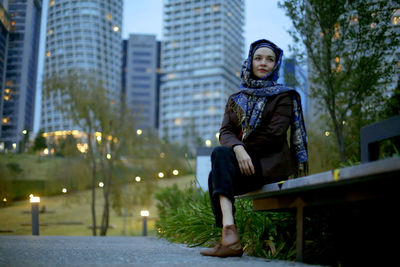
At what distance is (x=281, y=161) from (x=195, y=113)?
8153cm

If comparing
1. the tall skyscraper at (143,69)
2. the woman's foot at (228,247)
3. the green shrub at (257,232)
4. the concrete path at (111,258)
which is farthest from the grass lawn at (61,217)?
the tall skyscraper at (143,69)

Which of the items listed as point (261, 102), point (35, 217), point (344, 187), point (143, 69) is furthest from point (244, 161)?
point (143, 69)

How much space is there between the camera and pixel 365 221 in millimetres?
1654

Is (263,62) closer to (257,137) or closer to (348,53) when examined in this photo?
(257,137)

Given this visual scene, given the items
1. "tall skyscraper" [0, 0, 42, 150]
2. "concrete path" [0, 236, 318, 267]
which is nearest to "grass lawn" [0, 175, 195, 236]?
"tall skyscraper" [0, 0, 42, 150]

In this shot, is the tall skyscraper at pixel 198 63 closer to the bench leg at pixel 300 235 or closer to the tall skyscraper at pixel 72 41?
the tall skyscraper at pixel 72 41

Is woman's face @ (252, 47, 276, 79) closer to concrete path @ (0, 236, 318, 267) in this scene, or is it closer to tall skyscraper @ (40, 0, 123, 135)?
concrete path @ (0, 236, 318, 267)

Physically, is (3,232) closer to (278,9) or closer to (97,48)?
(278,9)

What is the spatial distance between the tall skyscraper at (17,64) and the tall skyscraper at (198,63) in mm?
70224

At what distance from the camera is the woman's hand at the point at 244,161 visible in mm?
2186

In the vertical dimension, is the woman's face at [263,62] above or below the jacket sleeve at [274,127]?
above

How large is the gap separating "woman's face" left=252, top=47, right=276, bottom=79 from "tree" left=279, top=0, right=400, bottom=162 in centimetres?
232

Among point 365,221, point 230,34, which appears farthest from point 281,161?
point 230,34

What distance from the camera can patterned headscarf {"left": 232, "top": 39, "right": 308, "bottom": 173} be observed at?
7.75ft
